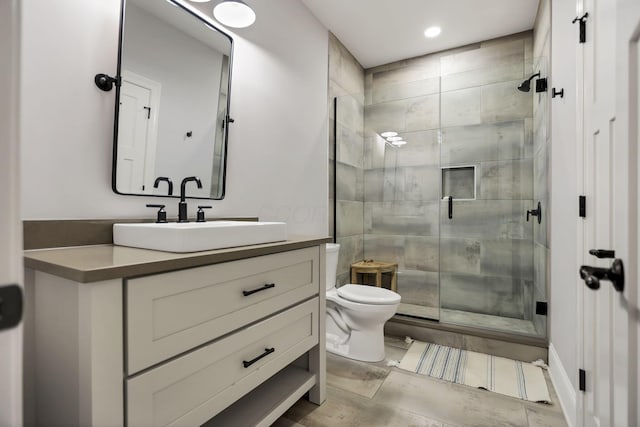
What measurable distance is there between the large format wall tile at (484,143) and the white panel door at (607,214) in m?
1.42

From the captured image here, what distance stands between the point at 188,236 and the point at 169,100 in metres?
0.82

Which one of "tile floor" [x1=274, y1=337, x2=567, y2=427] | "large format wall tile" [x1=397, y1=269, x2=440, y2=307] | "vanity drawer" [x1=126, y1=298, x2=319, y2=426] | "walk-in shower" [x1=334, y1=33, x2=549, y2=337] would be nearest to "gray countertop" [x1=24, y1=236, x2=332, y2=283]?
"vanity drawer" [x1=126, y1=298, x2=319, y2=426]

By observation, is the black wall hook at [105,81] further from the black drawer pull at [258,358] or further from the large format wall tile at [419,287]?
the large format wall tile at [419,287]

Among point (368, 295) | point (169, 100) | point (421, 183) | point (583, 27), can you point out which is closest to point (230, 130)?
point (169, 100)

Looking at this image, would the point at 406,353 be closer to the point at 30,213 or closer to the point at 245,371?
the point at 245,371

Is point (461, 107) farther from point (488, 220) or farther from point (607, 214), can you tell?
point (607, 214)

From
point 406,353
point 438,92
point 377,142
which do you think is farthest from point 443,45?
point 406,353

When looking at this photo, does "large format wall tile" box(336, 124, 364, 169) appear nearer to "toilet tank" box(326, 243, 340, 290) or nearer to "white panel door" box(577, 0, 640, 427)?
"toilet tank" box(326, 243, 340, 290)

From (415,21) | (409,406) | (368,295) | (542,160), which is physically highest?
(415,21)

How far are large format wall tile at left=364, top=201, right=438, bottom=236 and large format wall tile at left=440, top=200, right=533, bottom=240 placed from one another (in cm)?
11

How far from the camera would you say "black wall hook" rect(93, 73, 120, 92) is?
3.99 ft

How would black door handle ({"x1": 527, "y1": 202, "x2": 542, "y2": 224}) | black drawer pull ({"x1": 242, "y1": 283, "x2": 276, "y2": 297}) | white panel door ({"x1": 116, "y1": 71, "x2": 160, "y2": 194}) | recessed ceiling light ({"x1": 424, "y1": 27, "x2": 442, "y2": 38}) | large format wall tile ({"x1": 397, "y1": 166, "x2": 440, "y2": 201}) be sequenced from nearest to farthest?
black drawer pull ({"x1": 242, "y1": 283, "x2": 276, "y2": 297}), white panel door ({"x1": 116, "y1": 71, "x2": 160, "y2": 194}), black door handle ({"x1": 527, "y1": 202, "x2": 542, "y2": 224}), recessed ceiling light ({"x1": 424, "y1": 27, "x2": 442, "y2": 38}), large format wall tile ({"x1": 397, "y1": 166, "x2": 440, "y2": 201})

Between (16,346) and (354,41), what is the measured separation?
3172mm

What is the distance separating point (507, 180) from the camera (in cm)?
265
